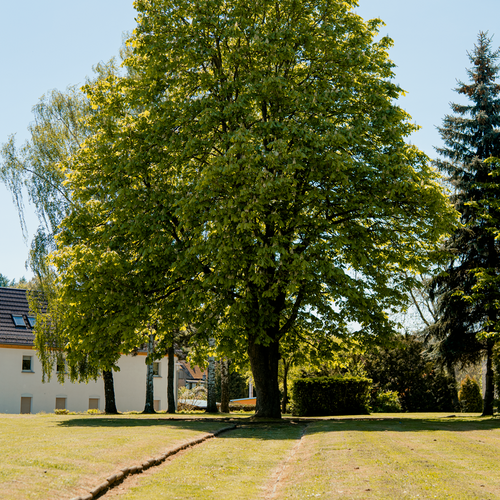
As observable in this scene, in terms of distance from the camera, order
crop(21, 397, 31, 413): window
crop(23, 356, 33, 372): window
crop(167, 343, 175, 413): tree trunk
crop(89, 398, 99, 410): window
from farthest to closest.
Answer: crop(89, 398, 99, 410): window < crop(23, 356, 33, 372): window < crop(21, 397, 31, 413): window < crop(167, 343, 175, 413): tree trunk

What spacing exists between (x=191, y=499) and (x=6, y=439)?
579 centimetres

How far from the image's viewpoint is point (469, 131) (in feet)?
93.3

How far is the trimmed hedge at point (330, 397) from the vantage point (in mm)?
29188

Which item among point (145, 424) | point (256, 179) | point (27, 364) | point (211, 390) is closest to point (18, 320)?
point (27, 364)

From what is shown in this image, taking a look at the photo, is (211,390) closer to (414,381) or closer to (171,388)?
(171,388)

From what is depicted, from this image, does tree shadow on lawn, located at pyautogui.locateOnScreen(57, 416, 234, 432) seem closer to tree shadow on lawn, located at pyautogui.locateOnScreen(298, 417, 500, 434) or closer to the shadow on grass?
the shadow on grass

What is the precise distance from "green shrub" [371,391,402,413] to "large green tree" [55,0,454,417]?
606 inches

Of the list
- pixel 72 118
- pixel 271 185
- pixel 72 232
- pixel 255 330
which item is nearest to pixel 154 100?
pixel 72 232

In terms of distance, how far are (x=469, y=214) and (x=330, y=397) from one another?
37.5 feet

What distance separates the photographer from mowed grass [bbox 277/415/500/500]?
6.91 metres

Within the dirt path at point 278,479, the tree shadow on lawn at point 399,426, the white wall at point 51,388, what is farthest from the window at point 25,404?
the dirt path at point 278,479

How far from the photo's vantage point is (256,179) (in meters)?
16.1

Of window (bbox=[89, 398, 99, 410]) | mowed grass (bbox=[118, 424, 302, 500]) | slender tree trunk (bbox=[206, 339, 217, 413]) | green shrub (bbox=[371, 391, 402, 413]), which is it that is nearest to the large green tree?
mowed grass (bbox=[118, 424, 302, 500])

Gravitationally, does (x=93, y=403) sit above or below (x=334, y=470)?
below
